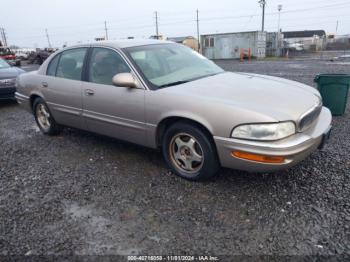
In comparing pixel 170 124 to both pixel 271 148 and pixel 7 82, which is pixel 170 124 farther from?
pixel 7 82

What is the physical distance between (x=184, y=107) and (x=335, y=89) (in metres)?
3.76

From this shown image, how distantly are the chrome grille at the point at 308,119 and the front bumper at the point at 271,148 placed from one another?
2.3 inches

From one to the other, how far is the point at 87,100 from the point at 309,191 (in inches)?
117

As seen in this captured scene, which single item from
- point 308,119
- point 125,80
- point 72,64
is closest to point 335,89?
point 308,119

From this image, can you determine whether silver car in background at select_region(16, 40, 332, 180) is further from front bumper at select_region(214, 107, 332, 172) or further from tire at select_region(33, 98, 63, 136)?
tire at select_region(33, 98, 63, 136)

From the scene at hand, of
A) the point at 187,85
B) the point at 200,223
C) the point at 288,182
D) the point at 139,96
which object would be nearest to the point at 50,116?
the point at 139,96

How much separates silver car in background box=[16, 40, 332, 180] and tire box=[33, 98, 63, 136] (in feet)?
0.90

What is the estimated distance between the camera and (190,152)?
329cm

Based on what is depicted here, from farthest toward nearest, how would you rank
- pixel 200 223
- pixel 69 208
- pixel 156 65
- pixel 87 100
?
pixel 87 100 → pixel 156 65 → pixel 69 208 → pixel 200 223

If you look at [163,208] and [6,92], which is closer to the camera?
[163,208]

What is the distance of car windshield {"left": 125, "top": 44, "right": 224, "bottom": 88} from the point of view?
3561 mm

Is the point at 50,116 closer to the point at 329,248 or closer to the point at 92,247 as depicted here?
the point at 92,247

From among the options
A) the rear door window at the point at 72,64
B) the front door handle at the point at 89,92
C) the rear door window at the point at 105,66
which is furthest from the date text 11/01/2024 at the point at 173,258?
the rear door window at the point at 72,64

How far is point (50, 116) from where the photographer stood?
5008mm
